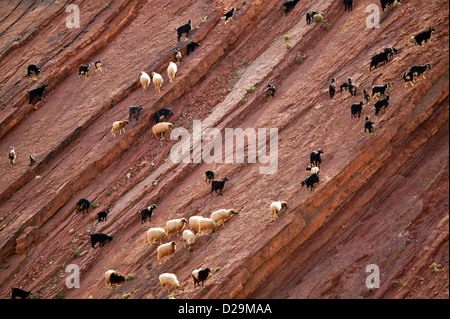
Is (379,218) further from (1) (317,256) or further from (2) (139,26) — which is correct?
(2) (139,26)

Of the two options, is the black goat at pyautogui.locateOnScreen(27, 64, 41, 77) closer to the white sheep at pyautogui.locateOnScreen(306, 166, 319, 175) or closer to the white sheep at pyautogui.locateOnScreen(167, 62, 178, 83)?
the white sheep at pyautogui.locateOnScreen(167, 62, 178, 83)

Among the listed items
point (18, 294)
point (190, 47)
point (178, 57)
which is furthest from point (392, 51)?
point (18, 294)

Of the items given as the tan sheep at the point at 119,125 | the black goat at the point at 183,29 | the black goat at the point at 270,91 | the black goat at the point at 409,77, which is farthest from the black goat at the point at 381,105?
the black goat at the point at 183,29

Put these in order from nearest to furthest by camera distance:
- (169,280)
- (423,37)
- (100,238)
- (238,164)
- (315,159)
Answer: (169,280) → (315,159) → (100,238) → (423,37) → (238,164)

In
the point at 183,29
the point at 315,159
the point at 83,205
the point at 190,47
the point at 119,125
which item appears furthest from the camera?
the point at 183,29

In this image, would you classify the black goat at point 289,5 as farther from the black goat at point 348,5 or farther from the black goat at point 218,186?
the black goat at point 218,186

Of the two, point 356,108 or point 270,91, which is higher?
point 270,91

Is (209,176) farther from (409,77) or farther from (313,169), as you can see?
(409,77)
